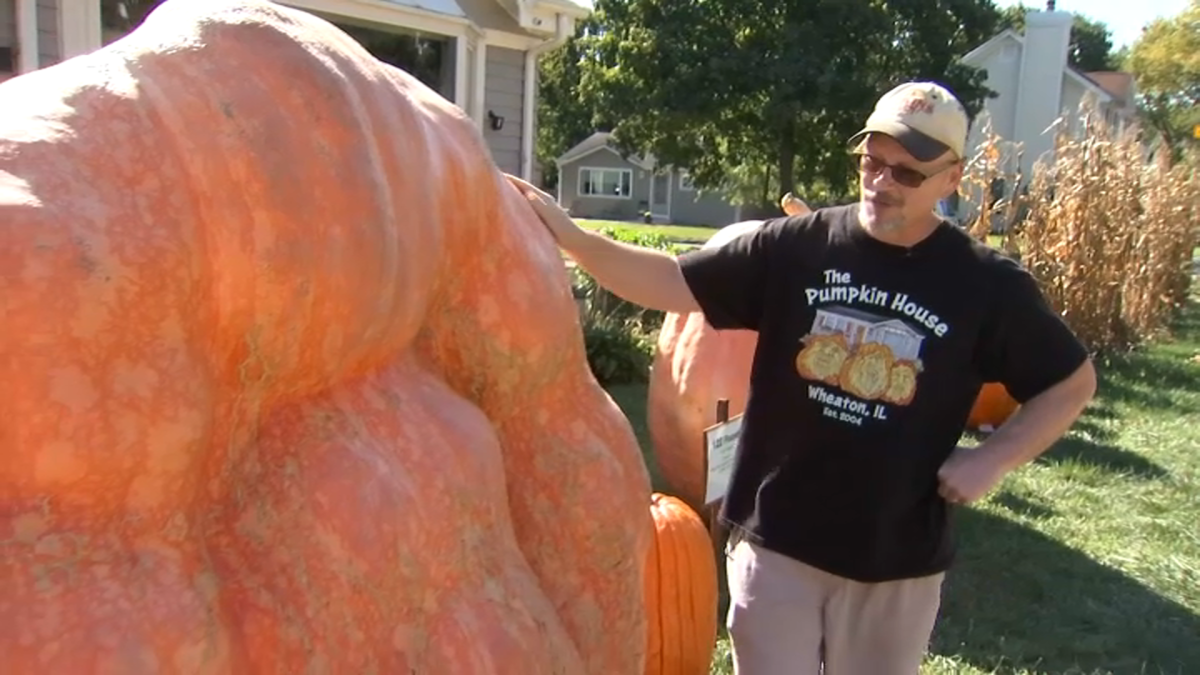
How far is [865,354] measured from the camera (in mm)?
2732

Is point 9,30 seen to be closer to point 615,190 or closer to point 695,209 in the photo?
point 695,209

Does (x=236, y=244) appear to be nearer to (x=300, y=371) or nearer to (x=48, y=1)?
(x=300, y=371)

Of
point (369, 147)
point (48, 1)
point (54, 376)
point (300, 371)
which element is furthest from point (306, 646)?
point (48, 1)

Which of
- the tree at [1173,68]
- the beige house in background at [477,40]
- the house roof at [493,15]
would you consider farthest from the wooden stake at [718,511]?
the tree at [1173,68]

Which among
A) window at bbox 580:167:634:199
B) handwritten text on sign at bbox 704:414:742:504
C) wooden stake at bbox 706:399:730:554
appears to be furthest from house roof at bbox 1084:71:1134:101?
handwritten text on sign at bbox 704:414:742:504

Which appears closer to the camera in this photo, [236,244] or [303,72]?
[236,244]

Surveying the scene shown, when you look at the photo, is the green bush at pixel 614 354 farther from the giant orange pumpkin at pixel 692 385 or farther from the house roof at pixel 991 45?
the house roof at pixel 991 45

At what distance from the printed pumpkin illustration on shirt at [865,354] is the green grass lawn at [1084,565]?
181 cm

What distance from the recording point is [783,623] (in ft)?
9.43

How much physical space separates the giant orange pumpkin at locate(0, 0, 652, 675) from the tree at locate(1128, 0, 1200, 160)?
30305 mm

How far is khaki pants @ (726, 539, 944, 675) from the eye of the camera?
2807 mm

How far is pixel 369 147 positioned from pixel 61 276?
1.47ft

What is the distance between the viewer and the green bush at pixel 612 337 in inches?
370

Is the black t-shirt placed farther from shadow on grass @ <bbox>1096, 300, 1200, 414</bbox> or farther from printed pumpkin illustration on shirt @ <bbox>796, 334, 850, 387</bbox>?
shadow on grass @ <bbox>1096, 300, 1200, 414</bbox>
